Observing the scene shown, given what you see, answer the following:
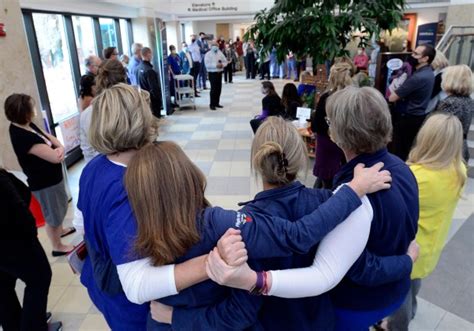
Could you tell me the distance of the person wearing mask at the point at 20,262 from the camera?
5.70 feet

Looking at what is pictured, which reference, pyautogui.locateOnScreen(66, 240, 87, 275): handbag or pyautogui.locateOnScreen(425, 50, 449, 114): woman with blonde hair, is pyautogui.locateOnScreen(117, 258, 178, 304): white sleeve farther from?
pyautogui.locateOnScreen(425, 50, 449, 114): woman with blonde hair

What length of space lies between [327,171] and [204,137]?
3535 mm

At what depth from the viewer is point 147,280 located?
966 millimetres

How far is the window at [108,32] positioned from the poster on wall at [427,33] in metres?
10.4

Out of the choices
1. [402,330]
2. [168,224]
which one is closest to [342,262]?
[168,224]

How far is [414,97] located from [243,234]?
3.54m

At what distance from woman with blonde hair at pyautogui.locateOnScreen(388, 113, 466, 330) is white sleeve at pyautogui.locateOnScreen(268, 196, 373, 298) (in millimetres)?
656

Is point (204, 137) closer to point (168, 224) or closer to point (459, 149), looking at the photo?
point (459, 149)

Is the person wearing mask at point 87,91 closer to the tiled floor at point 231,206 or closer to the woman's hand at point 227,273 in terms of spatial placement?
the tiled floor at point 231,206

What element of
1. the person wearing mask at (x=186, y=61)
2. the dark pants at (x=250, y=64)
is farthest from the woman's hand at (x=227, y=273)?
the dark pants at (x=250, y=64)

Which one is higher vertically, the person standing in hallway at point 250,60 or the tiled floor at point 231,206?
the person standing in hallway at point 250,60

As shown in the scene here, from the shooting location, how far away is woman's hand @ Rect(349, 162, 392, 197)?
3.58 feet

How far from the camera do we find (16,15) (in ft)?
11.3

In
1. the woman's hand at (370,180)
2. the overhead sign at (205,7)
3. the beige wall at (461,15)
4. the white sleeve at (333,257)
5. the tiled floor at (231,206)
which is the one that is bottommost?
the tiled floor at (231,206)
